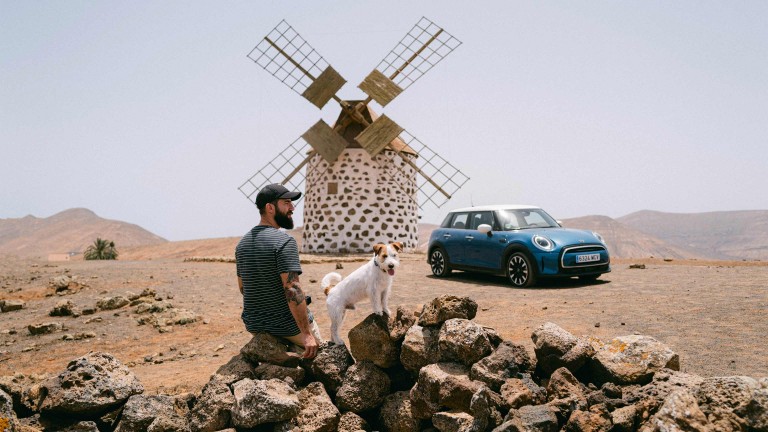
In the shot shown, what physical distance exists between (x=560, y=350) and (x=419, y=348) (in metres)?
1.42

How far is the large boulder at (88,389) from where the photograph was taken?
5766 millimetres

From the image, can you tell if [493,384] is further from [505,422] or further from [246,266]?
[246,266]

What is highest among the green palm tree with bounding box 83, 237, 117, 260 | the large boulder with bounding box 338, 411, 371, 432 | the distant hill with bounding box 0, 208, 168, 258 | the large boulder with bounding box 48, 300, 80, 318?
the distant hill with bounding box 0, 208, 168, 258

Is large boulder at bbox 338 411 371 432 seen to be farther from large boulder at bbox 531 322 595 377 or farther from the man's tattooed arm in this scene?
large boulder at bbox 531 322 595 377

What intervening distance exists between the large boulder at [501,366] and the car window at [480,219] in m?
7.10

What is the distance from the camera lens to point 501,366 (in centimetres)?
545

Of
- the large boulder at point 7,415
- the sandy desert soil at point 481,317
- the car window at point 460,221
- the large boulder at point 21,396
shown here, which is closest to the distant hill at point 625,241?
the car window at point 460,221

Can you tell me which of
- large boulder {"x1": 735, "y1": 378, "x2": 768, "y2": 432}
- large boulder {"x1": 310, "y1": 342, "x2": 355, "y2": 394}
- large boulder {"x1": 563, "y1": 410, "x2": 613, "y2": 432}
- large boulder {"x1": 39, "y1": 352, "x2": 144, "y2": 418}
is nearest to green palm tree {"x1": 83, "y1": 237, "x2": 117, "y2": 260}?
large boulder {"x1": 39, "y1": 352, "x2": 144, "y2": 418}

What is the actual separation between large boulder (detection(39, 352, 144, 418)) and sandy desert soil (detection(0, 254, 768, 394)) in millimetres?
712

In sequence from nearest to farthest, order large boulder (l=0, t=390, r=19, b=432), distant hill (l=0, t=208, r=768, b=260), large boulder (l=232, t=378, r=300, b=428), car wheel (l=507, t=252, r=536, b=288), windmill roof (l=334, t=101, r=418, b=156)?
large boulder (l=0, t=390, r=19, b=432) → large boulder (l=232, t=378, r=300, b=428) → car wheel (l=507, t=252, r=536, b=288) → windmill roof (l=334, t=101, r=418, b=156) → distant hill (l=0, t=208, r=768, b=260)

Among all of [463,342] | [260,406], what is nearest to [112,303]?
[260,406]

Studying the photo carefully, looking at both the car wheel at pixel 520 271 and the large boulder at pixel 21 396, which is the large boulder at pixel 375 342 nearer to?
the large boulder at pixel 21 396

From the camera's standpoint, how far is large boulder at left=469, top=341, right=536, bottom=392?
17.6 feet

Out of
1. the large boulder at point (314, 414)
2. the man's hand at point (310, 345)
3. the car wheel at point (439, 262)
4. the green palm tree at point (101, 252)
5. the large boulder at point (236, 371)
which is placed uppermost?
the green palm tree at point (101, 252)
